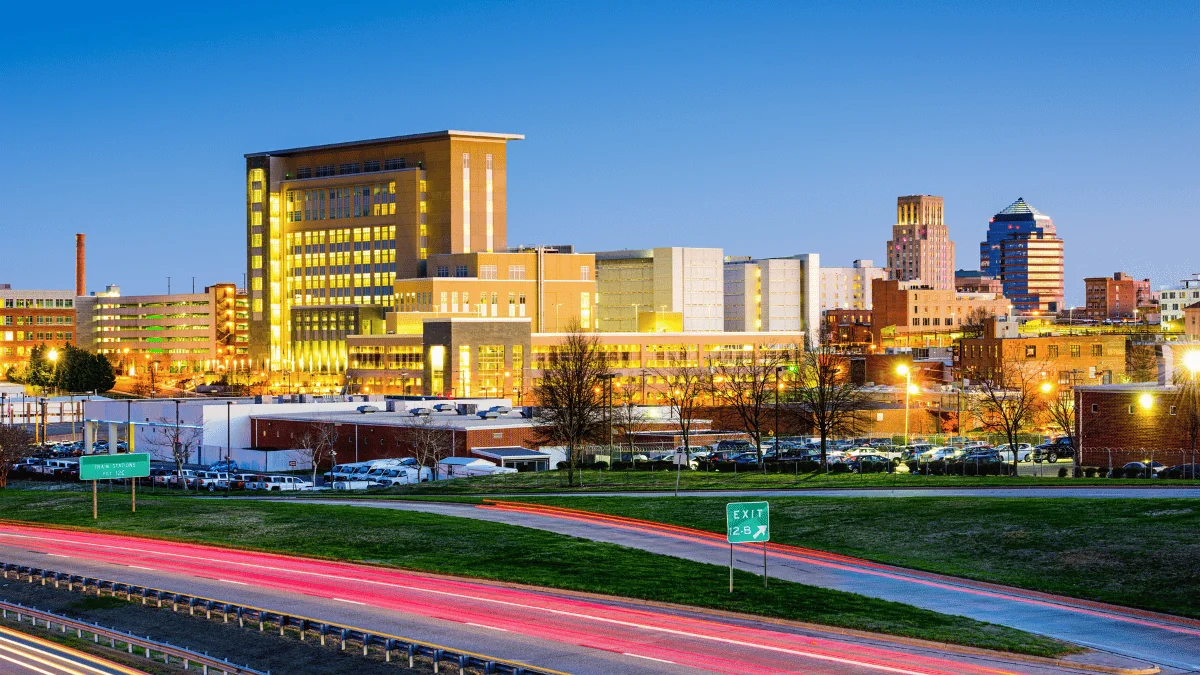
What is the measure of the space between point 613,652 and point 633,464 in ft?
189

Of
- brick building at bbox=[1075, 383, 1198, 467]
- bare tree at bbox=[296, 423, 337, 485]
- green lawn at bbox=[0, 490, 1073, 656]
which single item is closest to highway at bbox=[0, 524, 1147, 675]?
green lawn at bbox=[0, 490, 1073, 656]

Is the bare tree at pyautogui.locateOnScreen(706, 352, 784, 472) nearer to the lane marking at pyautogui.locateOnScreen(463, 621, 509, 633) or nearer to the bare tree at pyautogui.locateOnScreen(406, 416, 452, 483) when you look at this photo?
the bare tree at pyautogui.locateOnScreen(406, 416, 452, 483)

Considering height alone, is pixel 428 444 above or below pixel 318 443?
above

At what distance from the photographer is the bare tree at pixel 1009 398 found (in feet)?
357

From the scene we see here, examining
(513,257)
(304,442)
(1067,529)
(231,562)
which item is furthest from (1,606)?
(513,257)

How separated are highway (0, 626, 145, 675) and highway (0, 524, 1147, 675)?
5.79 metres

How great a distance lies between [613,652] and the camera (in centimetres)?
3331

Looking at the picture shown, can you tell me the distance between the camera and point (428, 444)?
315 ft

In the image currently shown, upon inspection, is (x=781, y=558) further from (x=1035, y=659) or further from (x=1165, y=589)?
(x=1035, y=659)

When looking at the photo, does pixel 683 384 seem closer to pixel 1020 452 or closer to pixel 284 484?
pixel 1020 452

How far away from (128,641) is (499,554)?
49.0 feet

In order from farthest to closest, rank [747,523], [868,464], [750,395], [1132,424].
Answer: [750,395] → [1132,424] → [868,464] → [747,523]

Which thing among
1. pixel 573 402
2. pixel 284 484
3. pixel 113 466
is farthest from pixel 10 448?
pixel 573 402

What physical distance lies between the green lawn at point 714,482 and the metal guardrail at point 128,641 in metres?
33.8
